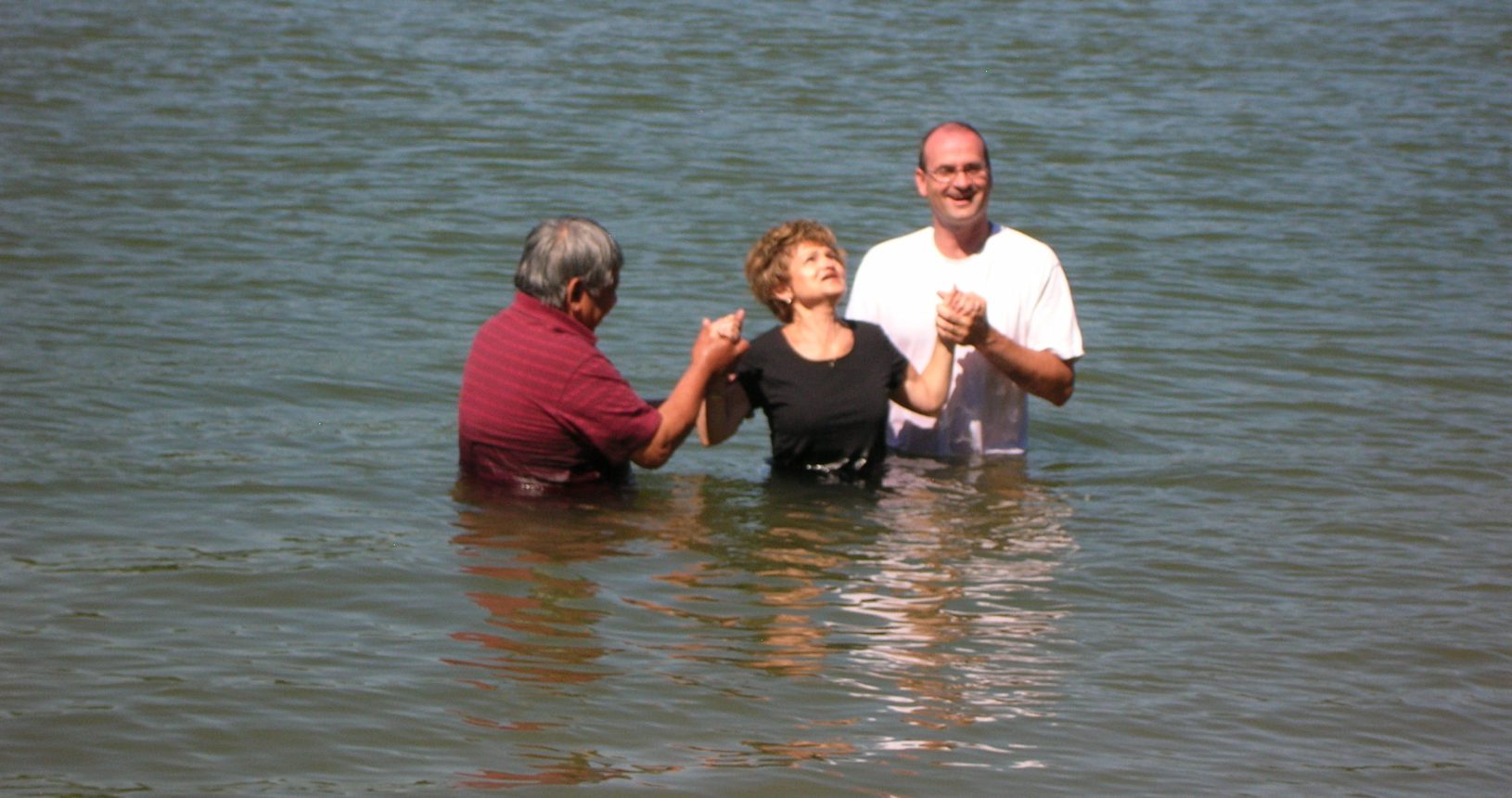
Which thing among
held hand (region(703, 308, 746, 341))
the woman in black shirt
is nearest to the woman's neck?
the woman in black shirt

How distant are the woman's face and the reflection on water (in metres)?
0.78

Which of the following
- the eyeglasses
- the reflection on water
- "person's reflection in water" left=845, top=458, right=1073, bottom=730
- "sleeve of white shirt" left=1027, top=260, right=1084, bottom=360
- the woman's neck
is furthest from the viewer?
"sleeve of white shirt" left=1027, top=260, right=1084, bottom=360

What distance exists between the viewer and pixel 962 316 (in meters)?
6.72

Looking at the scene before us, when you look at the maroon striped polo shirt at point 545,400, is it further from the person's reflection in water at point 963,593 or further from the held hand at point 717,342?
the person's reflection in water at point 963,593

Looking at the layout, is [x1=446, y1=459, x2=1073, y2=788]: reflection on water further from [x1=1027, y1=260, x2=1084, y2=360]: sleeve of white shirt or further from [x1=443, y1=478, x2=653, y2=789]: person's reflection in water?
[x1=1027, y1=260, x2=1084, y2=360]: sleeve of white shirt

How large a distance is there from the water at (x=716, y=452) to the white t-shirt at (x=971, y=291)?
388 mm

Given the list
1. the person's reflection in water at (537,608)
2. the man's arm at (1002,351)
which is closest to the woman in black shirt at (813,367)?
the man's arm at (1002,351)

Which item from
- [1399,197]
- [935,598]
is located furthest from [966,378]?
[1399,197]

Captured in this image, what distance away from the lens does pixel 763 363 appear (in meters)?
7.11

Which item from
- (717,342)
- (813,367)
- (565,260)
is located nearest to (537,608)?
(717,342)

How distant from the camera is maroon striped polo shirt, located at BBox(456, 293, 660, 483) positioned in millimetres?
6648

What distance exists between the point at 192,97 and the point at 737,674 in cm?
1185

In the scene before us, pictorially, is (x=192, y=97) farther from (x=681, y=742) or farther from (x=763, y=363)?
(x=681, y=742)

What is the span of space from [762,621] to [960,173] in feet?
6.79
